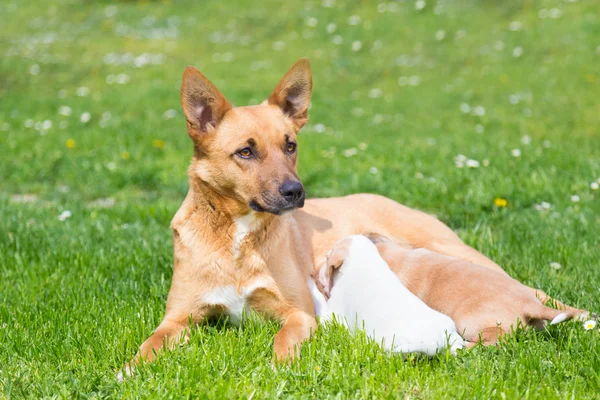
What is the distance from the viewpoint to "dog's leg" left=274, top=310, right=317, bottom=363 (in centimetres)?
332

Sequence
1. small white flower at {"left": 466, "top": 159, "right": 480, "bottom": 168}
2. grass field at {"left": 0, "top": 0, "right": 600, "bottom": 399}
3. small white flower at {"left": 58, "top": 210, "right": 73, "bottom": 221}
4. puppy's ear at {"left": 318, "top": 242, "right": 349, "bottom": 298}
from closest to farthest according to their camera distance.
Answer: grass field at {"left": 0, "top": 0, "right": 600, "bottom": 399} < puppy's ear at {"left": 318, "top": 242, "right": 349, "bottom": 298} < small white flower at {"left": 58, "top": 210, "right": 73, "bottom": 221} < small white flower at {"left": 466, "top": 159, "right": 480, "bottom": 168}

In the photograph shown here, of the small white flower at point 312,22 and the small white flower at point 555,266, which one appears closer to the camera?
the small white flower at point 555,266

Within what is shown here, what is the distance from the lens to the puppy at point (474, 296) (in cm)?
339

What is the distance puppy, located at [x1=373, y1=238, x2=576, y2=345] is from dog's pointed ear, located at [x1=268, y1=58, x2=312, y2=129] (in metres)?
1.16

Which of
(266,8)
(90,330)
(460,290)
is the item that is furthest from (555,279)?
(266,8)

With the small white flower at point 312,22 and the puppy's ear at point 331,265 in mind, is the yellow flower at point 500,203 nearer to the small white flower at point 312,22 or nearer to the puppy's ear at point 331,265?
the puppy's ear at point 331,265

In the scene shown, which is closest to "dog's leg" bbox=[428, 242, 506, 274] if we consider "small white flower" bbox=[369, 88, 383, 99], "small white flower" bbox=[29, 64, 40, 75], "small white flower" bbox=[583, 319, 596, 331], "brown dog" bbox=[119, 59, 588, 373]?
"small white flower" bbox=[583, 319, 596, 331]

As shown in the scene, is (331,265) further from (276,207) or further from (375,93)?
(375,93)

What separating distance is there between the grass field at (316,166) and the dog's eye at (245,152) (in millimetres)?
979

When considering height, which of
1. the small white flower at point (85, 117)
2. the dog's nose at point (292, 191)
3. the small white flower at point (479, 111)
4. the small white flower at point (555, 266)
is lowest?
the small white flower at point (479, 111)

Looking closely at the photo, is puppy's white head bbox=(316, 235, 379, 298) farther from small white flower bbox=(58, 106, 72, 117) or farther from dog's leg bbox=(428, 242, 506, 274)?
small white flower bbox=(58, 106, 72, 117)

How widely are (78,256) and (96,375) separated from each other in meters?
1.90

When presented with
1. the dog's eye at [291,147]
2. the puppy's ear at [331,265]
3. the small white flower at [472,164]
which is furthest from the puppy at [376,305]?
the small white flower at [472,164]

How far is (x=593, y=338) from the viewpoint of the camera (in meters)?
3.29
